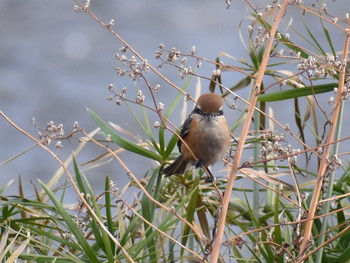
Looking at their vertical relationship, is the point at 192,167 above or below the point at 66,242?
above

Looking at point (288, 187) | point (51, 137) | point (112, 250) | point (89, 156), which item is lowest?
point (112, 250)

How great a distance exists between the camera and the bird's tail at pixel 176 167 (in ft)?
10.1

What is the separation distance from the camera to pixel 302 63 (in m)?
2.23

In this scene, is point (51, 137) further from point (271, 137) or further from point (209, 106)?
point (209, 106)

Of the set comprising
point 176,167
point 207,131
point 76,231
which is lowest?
point 76,231

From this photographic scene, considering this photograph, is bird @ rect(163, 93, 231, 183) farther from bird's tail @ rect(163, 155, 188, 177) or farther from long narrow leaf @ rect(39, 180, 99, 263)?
long narrow leaf @ rect(39, 180, 99, 263)

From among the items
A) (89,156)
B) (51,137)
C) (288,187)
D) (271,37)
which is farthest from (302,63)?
(89,156)

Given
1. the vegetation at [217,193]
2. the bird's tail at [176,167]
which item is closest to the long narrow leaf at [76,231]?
the vegetation at [217,193]

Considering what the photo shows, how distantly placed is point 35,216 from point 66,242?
54cm

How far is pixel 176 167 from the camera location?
3086mm

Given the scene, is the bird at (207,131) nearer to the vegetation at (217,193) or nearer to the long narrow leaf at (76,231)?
the vegetation at (217,193)

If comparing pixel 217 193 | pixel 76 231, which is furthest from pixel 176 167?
pixel 76 231

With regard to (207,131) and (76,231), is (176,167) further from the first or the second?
(76,231)

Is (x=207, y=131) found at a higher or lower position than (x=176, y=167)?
higher
